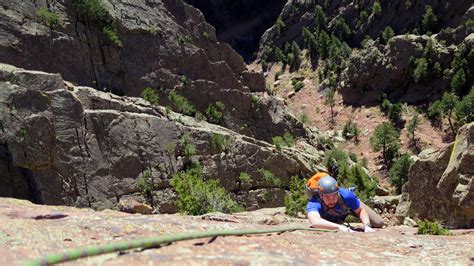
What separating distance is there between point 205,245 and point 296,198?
1109 inches

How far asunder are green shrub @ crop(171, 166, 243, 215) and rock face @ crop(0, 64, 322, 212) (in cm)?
118

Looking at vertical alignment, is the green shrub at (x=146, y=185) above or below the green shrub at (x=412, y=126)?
below

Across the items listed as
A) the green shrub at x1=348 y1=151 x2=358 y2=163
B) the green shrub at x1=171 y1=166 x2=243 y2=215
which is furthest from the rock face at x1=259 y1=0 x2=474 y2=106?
the green shrub at x1=171 y1=166 x2=243 y2=215

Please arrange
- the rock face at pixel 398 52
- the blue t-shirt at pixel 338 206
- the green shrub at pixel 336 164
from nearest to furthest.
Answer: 1. the blue t-shirt at pixel 338 206
2. the green shrub at pixel 336 164
3. the rock face at pixel 398 52

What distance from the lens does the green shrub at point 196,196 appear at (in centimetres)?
2620

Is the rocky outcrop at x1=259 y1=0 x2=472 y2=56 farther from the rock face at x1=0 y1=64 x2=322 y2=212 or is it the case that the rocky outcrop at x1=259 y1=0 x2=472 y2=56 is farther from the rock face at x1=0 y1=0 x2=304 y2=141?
the rock face at x1=0 y1=64 x2=322 y2=212

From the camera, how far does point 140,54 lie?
133 feet

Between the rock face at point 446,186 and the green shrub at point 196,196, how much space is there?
11.3 metres

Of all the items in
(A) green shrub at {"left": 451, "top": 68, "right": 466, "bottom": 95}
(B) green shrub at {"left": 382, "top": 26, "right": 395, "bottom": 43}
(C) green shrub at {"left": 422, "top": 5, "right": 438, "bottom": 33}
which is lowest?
(A) green shrub at {"left": 451, "top": 68, "right": 466, "bottom": 95}

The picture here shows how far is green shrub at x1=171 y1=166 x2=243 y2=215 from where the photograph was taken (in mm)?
26198

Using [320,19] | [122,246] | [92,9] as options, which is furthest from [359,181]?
[320,19]

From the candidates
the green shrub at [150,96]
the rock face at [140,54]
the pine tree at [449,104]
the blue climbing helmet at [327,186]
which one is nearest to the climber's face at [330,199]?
the blue climbing helmet at [327,186]

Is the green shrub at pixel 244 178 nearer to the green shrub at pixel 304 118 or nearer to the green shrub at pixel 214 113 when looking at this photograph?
the green shrub at pixel 214 113

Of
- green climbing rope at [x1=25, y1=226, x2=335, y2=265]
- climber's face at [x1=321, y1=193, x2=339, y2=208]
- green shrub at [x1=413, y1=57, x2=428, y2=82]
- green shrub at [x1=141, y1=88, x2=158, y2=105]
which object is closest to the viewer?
green climbing rope at [x1=25, y1=226, x2=335, y2=265]
